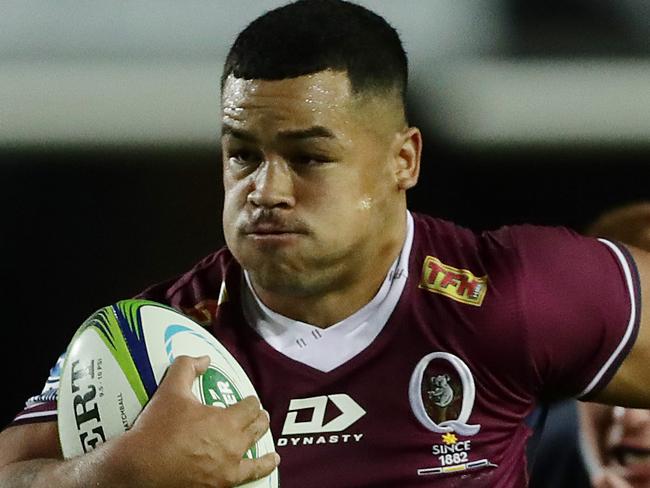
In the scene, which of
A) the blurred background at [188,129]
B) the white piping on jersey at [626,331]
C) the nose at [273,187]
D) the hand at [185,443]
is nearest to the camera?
the hand at [185,443]

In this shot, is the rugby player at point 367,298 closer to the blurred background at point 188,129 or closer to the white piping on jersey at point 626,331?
the white piping on jersey at point 626,331

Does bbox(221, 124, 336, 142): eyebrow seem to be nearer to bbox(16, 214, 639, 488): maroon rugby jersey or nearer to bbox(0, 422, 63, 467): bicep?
bbox(16, 214, 639, 488): maroon rugby jersey

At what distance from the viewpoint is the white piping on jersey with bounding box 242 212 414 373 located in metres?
1.18

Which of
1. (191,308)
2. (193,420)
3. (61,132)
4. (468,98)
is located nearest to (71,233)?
(61,132)

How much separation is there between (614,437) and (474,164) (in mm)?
420

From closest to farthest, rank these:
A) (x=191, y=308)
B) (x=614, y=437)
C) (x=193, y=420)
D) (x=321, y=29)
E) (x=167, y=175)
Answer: (x=193, y=420) < (x=321, y=29) < (x=191, y=308) < (x=614, y=437) < (x=167, y=175)

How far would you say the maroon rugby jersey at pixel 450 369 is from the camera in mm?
1152

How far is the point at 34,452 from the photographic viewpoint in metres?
1.13

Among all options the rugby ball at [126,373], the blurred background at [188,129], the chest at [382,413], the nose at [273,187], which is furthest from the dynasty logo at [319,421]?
the blurred background at [188,129]

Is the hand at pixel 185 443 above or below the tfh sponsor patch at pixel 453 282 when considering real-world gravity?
below

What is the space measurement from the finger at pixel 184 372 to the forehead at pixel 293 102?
235mm

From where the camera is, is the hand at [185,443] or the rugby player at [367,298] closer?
the hand at [185,443]

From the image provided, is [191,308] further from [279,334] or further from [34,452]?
[34,452]

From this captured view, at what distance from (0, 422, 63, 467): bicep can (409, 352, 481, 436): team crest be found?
369 millimetres
